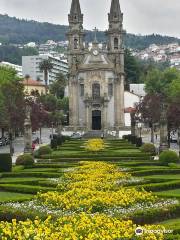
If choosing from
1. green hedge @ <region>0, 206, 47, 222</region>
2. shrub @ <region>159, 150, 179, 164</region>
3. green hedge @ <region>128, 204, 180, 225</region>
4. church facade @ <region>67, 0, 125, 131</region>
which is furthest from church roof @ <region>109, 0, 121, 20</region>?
green hedge @ <region>0, 206, 47, 222</region>

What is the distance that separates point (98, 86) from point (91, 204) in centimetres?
8098

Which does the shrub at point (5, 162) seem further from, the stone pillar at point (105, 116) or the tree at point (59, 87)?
the tree at point (59, 87)

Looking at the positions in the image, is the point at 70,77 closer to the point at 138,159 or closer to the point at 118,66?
the point at 118,66

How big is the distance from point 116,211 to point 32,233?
21.8 feet

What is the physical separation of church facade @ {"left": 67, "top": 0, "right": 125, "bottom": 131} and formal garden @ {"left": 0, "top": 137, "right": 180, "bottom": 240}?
191 feet

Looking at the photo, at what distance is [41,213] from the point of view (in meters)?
18.4

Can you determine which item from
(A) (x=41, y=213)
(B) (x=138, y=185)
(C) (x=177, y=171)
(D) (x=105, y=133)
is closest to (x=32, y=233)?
(A) (x=41, y=213)

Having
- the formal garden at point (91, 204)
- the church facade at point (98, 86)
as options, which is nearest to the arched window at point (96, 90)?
the church facade at point (98, 86)

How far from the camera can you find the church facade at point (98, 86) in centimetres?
9819

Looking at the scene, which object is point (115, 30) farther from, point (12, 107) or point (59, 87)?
point (59, 87)

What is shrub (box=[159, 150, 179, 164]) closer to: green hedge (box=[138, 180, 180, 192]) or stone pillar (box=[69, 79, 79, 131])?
green hedge (box=[138, 180, 180, 192])

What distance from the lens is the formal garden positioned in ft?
40.7

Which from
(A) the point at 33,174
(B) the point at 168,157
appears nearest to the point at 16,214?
(A) the point at 33,174

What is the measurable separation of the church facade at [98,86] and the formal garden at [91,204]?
2286 inches
